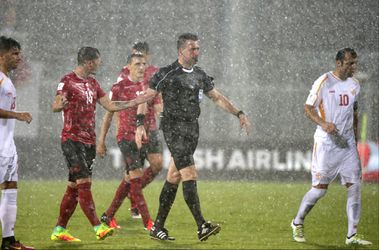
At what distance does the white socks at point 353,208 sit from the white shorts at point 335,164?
0.34ft

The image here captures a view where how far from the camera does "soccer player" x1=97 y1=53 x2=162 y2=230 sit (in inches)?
488

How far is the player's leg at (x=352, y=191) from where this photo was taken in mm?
11094

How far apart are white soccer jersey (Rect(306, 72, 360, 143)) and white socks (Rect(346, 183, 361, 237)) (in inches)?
24.6

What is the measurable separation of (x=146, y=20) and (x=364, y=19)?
267 inches

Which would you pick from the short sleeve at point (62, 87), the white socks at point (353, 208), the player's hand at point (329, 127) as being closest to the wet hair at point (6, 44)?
the short sleeve at point (62, 87)

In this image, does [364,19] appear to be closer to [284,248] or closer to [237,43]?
[237,43]

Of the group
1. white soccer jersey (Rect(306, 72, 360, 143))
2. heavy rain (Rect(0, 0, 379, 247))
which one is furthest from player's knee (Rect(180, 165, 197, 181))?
heavy rain (Rect(0, 0, 379, 247))

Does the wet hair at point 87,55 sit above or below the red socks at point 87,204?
above

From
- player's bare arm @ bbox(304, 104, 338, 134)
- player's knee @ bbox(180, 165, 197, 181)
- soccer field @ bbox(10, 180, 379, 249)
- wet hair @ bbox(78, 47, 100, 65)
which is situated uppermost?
wet hair @ bbox(78, 47, 100, 65)

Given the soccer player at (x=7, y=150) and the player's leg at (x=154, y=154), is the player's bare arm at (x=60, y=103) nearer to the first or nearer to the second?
the soccer player at (x=7, y=150)

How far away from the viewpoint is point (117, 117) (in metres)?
13.4

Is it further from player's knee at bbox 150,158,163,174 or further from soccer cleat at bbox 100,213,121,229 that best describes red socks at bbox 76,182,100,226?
player's knee at bbox 150,158,163,174

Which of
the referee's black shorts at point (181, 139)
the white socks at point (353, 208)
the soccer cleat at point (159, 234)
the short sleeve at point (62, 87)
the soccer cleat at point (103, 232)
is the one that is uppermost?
the short sleeve at point (62, 87)

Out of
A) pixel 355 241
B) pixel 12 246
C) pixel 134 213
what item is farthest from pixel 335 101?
pixel 12 246
